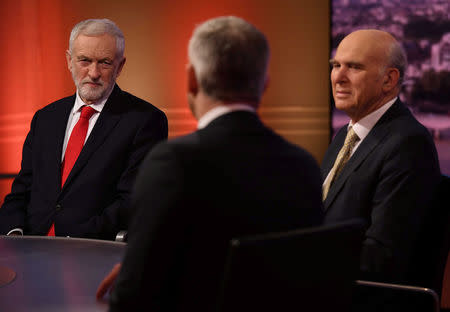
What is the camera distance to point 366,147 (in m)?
2.26

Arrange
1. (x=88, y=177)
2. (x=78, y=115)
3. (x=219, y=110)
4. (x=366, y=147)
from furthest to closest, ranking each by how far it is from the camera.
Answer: (x=78, y=115)
(x=88, y=177)
(x=366, y=147)
(x=219, y=110)

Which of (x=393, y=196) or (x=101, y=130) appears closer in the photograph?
(x=393, y=196)

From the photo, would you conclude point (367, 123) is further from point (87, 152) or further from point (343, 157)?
point (87, 152)

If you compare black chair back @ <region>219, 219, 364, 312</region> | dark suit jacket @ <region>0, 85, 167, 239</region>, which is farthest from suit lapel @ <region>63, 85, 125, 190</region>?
black chair back @ <region>219, 219, 364, 312</region>

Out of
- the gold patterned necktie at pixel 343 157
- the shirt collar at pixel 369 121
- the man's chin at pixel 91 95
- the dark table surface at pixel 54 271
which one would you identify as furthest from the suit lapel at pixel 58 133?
the shirt collar at pixel 369 121

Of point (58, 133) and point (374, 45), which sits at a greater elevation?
point (374, 45)

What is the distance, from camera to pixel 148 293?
1176mm

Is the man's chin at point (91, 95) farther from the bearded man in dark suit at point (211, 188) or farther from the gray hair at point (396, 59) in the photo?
the bearded man in dark suit at point (211, 188)

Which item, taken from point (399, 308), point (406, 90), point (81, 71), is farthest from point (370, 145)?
point (406, 90)

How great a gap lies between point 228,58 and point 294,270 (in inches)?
17.4

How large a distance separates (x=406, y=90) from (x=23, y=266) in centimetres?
294

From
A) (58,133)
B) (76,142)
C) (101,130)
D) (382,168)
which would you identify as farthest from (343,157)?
(58,133)

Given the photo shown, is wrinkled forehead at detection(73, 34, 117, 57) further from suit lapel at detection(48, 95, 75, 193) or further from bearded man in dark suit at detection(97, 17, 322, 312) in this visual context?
bearded man in dark suit at detection(97, 17, 322, 312)

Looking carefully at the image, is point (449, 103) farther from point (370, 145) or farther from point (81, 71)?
point (81, 71)
